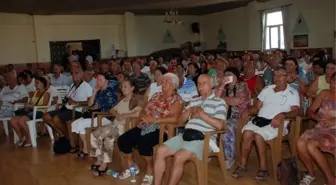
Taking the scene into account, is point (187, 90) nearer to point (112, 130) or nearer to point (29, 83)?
point (112, 130)

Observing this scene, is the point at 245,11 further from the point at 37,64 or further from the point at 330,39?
the point at 37,64

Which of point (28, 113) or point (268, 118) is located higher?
point (268, 118)

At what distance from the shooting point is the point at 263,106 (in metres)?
3.61

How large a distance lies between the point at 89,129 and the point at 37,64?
31.2ft

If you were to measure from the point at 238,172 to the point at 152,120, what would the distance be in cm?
93

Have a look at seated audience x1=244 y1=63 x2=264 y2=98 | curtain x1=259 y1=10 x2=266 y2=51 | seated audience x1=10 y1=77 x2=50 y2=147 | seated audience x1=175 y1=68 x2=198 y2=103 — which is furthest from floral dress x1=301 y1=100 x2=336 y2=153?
curtain x1=259 y1=10 x2=266 y2=51

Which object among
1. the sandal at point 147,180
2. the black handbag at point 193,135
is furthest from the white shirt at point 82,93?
the black handbag at point 193,135

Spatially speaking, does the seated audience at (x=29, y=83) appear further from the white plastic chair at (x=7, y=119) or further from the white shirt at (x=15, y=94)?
the white plastic chair at (x=7, y=119)

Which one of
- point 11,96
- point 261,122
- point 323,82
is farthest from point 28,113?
point 323,82

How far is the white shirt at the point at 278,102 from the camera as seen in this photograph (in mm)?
3469

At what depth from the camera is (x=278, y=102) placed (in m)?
3.51

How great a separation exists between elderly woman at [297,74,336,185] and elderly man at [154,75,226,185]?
0.68 metres

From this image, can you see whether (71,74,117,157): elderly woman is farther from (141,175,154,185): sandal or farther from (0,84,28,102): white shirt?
(0,84,28,102): white shirt

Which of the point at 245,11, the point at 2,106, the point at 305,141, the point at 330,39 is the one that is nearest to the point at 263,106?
the point at 305,141
